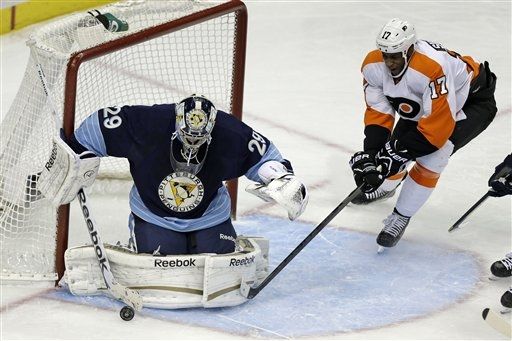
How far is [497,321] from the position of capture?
407 centimetres

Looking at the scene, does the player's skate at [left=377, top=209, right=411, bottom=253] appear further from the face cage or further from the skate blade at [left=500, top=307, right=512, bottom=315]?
the face cage

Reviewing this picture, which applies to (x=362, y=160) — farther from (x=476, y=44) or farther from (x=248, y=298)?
(x=476, y=44)

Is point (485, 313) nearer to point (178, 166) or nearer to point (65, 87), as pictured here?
point (178, 166)

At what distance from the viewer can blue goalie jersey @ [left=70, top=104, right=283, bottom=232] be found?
4.16m

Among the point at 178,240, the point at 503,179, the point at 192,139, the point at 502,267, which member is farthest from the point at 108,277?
the point at 503,179

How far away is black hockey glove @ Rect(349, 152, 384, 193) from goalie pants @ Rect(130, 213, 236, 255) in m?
0.50

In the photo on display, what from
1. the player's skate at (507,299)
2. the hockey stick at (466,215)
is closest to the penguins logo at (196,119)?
the player's skate at (507,299)

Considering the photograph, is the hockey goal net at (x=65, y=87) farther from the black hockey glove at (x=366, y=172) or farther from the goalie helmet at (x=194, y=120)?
the black hockey glove at (x=366, y=172)

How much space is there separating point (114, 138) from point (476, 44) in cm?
330

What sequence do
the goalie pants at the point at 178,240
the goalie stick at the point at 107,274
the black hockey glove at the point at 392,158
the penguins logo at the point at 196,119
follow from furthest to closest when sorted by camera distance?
the black hockey glove at the point at 392,158, the goalie pants at the point at 178,240, the goalie stick at the point at 107,274, the penguins logo at the point at 196,119

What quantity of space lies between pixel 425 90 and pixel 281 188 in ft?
2.24

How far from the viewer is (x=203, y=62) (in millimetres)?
5188

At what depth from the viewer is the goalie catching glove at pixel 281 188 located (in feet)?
13.4

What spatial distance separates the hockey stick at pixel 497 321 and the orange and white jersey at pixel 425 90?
0.69 metres
